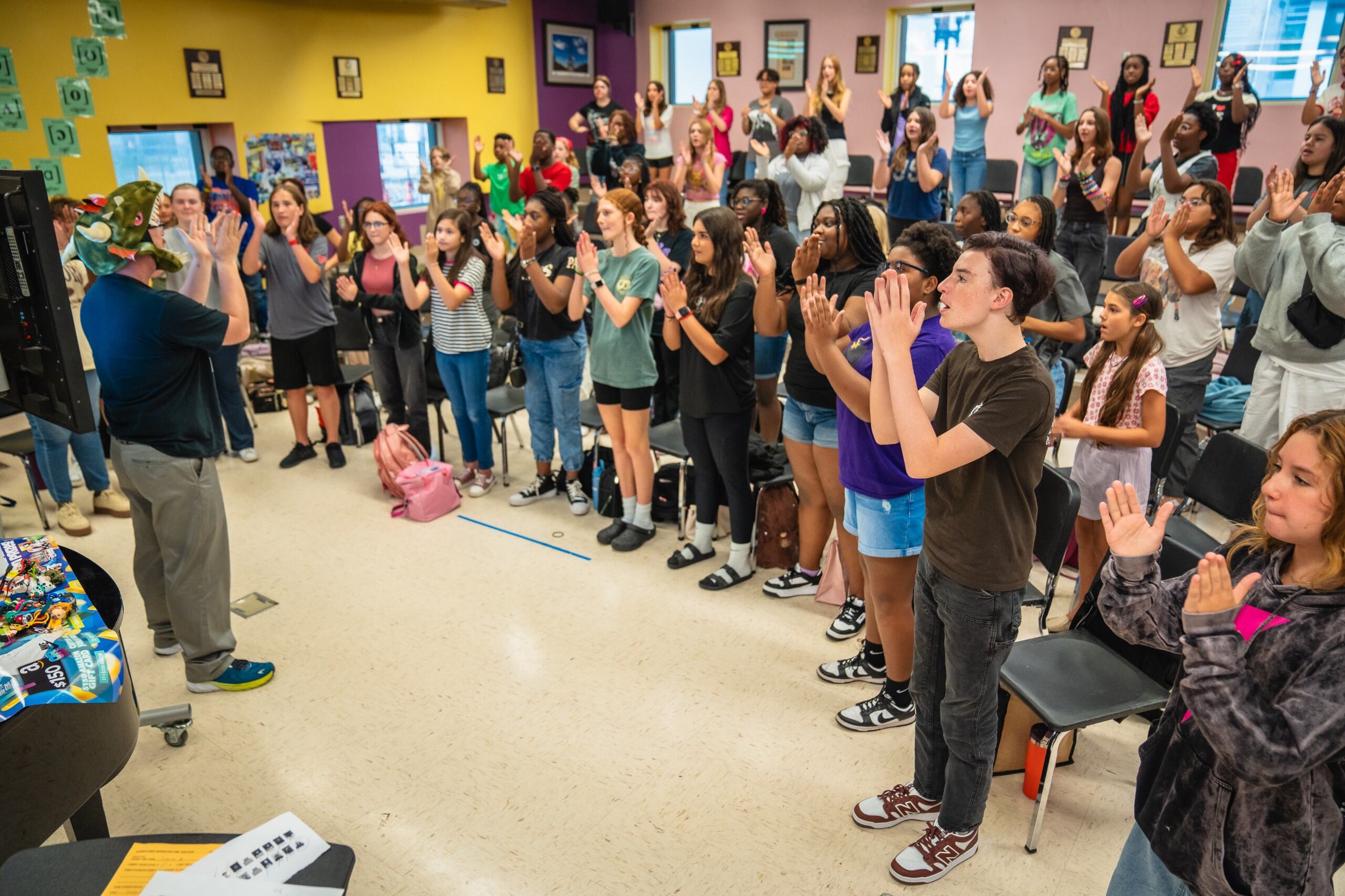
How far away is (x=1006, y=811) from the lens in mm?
2752

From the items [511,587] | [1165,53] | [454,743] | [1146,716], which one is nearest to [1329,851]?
[1146,716]

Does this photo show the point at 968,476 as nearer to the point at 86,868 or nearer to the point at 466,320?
the point at 86,868

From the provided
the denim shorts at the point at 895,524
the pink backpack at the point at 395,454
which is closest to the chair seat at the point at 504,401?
the pink backpack at the point at 395,454

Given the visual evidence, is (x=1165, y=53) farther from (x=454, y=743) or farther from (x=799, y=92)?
(x=454, y=743)

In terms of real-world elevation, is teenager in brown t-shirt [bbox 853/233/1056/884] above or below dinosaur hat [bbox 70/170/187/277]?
below

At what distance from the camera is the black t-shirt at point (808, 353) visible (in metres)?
3.21

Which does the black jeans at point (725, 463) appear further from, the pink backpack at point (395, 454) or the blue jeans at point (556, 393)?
the pink backpack at point (395, 454)

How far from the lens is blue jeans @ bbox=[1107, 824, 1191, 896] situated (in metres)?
1.83

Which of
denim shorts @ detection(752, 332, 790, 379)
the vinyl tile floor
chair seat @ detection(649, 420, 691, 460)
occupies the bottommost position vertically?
the vinyl tile floor

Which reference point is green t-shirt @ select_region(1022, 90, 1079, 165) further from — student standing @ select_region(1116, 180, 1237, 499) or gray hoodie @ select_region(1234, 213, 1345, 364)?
gray hoodie @ select_region(1234, 213, 1345, 364)

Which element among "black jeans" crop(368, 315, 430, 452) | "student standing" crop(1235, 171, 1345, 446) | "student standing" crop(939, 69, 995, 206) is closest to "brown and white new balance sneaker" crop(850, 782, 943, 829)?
"student standing" crop(1235, 171, 1345, 446)

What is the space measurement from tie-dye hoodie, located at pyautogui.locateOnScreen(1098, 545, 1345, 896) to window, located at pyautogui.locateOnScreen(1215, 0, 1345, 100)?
9.08 meters

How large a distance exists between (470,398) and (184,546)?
193 centimetres

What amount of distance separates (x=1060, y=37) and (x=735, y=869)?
9.81 m
